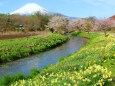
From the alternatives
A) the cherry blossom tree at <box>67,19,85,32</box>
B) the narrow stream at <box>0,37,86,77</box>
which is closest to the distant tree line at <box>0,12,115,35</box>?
the cherry blossom tree at <box>67,19,85,32</box>

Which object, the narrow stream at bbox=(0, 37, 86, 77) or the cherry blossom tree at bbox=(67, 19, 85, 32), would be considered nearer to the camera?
the narrow stream at bbox=(0, 37, 86, 77)

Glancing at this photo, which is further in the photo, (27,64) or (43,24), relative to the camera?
(43,24)

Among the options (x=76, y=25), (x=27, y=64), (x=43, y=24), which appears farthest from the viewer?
(x=43, y=24)

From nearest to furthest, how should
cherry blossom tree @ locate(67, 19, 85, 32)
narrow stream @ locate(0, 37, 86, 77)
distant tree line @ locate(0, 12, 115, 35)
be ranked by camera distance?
1. narrow stream @ locate(0, 37, 86, 77)
2. distant tree line @ locate(0, 12, 115, 35)
3. cherry blossom tree @ locate(67, 19, 85, 32)

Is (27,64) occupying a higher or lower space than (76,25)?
higher

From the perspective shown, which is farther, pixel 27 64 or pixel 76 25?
pixel 76 25

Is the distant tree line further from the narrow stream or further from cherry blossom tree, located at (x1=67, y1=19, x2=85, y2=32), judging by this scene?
the narrow stream

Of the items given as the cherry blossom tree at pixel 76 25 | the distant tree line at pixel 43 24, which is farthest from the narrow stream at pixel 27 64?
the cherry blossom tree at pixel 76 25

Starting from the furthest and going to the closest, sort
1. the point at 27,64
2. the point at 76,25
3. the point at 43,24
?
the point at 43,24
the point at 76,25
the point at 27,64

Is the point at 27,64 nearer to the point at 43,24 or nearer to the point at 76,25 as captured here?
the point at 43,24

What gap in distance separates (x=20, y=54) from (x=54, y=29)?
5293cm

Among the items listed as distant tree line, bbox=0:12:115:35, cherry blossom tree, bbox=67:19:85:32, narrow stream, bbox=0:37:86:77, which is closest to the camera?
narrow stream, bbox=0:37:86:77

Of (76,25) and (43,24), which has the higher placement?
(43,24)

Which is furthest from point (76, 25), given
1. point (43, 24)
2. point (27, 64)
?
point (27, 64)
